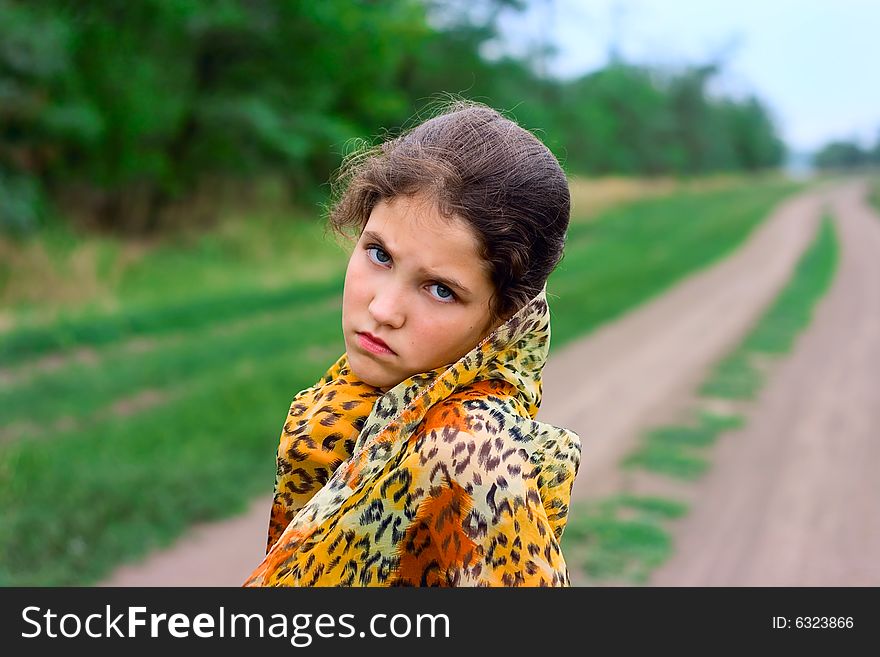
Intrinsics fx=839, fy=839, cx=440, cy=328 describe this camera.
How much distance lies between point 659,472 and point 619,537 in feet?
4.05

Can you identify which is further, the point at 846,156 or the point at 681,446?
the point at 846,156

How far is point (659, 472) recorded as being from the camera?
6.16 m

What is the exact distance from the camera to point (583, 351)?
383 inches

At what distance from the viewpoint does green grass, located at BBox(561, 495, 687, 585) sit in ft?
15.3

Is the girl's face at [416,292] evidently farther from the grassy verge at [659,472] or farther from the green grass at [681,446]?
the green grass at [681,446]

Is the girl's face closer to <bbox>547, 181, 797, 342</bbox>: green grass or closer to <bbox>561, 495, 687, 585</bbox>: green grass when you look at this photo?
<bbox>547, 181, 797, 342</bbox>: green grass

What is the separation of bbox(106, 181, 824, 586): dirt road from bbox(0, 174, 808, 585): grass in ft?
0.76

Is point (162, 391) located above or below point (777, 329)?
below

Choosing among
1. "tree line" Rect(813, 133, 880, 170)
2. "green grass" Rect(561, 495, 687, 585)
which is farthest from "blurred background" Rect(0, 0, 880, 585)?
"tree line" Rect(813, 133, 880, 170)

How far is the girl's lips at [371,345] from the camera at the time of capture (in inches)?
48.3

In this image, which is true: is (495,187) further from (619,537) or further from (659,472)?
(659,472)

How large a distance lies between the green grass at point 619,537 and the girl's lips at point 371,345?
12.1 ft

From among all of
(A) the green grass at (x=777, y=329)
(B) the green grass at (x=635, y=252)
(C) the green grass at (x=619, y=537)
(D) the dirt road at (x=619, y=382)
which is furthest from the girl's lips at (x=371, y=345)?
(A) the green grass at (x=777, y=329)

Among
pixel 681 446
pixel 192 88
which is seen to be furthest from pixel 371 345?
pixel 192 88
